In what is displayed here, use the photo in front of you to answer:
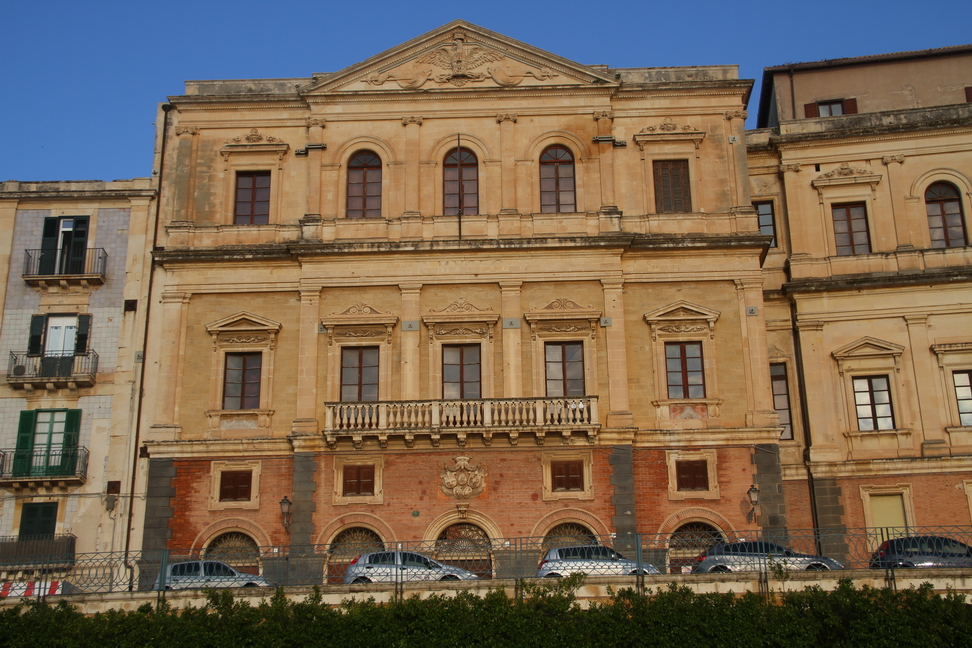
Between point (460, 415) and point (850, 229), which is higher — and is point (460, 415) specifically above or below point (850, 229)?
below

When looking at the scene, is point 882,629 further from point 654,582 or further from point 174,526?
point 174,526

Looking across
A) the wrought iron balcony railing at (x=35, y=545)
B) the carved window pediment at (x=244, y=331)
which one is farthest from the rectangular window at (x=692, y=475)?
the wrought iron balcony railing at (x=35, y=545)

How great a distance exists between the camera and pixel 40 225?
34000 millimetres

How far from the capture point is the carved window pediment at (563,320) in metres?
31.2

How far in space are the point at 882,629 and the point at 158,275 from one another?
24.4 metres

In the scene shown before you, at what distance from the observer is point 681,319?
31.5 m

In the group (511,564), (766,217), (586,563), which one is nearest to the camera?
(586,563)

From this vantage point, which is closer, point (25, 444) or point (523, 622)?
point (523, 622)

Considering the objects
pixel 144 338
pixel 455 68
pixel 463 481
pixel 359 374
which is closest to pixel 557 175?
pixel 455 68

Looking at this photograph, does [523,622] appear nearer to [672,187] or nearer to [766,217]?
[672,187]

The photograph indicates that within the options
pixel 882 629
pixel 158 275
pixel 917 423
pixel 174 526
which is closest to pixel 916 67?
pixel 917 423

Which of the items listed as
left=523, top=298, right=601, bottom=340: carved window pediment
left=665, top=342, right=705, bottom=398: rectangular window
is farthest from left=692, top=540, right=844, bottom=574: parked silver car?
left=523, top=298, right=601, bottom=340: carved window pediment

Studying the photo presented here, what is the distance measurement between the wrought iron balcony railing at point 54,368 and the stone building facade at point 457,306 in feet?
7.13

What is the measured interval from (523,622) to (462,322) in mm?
12257
